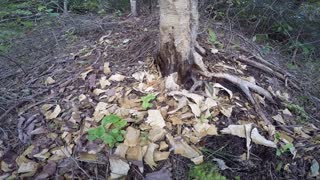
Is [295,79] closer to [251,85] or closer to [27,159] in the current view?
[251,85]

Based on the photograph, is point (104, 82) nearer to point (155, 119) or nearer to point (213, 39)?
point (155, 119)

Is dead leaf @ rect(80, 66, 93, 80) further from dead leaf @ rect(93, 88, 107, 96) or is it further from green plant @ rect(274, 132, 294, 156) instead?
green plant @ rect(274, 132, 294, 156)

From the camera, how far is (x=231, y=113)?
2.53 metres

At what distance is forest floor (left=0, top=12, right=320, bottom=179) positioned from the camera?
2.20 m

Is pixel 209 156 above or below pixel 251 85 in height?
below

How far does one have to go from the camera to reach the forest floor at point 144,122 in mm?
2195

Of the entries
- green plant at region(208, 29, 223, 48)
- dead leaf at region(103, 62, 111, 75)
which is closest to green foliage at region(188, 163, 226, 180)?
dead leaf at region(103, 62, 111, 75)

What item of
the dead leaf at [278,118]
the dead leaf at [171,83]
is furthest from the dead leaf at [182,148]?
the dead leaf at [278,118]

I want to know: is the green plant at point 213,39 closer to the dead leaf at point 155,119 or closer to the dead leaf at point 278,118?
the dead leaf at point 278,118

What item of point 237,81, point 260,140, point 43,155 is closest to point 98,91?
point 43,155

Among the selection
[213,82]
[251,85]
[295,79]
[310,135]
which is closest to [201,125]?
[213,82]

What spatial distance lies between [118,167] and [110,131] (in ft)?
0.97

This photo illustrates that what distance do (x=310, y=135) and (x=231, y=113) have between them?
0.69m

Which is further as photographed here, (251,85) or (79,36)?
(79,36)
